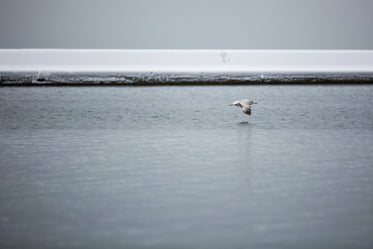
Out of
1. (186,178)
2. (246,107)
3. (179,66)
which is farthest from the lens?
(179,66)

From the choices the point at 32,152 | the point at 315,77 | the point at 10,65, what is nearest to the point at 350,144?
the point at 32,152

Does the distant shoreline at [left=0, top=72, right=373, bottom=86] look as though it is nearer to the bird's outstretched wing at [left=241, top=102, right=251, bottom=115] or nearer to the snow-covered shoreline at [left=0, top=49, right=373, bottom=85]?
the snow-covered shoreline at [left=0, top=49, right=373, bottom=85]

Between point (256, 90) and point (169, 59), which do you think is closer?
point (256, 90)

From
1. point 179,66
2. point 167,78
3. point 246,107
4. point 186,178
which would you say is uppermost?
point 179,66

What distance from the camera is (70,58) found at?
5.64 m

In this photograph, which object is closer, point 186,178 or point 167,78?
point 186,178

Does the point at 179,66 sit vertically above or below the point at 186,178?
above

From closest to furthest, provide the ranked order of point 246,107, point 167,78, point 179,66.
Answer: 1. point 246,107
2. point 167,78
3. point 179,66

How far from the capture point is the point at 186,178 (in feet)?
4.77

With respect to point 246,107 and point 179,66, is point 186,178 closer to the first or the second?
point 246,107

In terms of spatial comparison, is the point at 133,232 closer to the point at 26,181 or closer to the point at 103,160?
the point at 26,181

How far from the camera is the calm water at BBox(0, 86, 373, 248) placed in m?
1.00

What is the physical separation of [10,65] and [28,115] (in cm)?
281

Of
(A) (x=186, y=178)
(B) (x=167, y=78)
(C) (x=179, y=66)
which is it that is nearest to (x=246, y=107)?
(A) (x=186, y=178)
